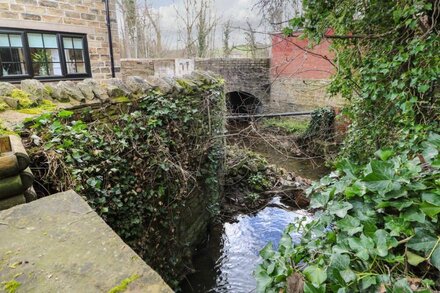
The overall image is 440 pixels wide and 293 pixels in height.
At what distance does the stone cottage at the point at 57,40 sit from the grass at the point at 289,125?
563cm

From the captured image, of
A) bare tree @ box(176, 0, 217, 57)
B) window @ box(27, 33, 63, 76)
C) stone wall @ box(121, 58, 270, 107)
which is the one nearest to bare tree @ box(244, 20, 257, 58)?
window @ box(27, 33, 63, 76)

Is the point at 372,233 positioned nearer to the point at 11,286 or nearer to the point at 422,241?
the point at 422,241

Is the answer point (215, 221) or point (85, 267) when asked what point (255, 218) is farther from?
point (85, 267)

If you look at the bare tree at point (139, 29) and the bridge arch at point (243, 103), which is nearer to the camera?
the bridge arch at point (243, 103)

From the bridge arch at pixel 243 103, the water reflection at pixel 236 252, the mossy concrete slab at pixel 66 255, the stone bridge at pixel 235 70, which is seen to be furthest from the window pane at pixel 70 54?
the mossy concrete slab at pixel 66 255

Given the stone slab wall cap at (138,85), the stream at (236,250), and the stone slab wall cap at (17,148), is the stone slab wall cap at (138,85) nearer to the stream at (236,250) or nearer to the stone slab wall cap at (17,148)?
the stone slab wall cap at (17,148)

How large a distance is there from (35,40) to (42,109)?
379cm

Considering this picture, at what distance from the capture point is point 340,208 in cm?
122

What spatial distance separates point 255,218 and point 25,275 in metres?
4.84

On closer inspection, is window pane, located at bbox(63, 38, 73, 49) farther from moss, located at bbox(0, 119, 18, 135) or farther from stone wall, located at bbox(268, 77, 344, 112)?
stone wall, located at bbox(268, 77, 344, 112)

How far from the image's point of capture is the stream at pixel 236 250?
3.74m

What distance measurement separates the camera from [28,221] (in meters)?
1.20

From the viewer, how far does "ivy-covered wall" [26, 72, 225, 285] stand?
2.14 metres

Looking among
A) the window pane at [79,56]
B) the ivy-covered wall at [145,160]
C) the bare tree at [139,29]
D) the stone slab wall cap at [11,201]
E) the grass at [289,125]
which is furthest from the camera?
the bare tree at [139,29]
